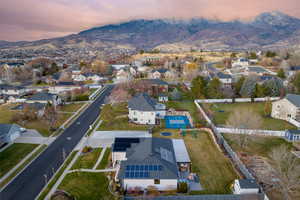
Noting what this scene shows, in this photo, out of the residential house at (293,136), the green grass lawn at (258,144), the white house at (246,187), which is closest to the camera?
the white house at (246,187)

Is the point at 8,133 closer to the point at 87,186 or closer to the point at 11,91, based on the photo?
the point at 87,186

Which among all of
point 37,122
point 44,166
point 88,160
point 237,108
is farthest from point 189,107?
point 37,122

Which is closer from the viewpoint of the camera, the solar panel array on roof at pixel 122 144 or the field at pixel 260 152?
the field at pixel 260 152

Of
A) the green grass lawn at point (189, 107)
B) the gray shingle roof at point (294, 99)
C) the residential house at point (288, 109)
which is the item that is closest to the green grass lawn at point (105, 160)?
the green grass lawn at point (189, 107)

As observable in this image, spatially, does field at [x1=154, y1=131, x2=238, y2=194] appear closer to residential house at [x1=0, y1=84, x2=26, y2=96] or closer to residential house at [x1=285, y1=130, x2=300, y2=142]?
residential house at [x1=285, y1=130, x2=300, y2=142]

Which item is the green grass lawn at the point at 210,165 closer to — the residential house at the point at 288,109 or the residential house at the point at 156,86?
the residential house at the point at 288,109

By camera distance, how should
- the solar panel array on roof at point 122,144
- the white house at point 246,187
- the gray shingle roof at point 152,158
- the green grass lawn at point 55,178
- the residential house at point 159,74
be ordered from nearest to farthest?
the white house at point 246,187
the green grass lawn at point 55,178
the gray shingle roof at point 152,158
the solar panel array on roof at point 122,144
the residential house at point 159,74

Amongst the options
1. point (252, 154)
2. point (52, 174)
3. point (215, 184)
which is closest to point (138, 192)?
point (215, 184)
